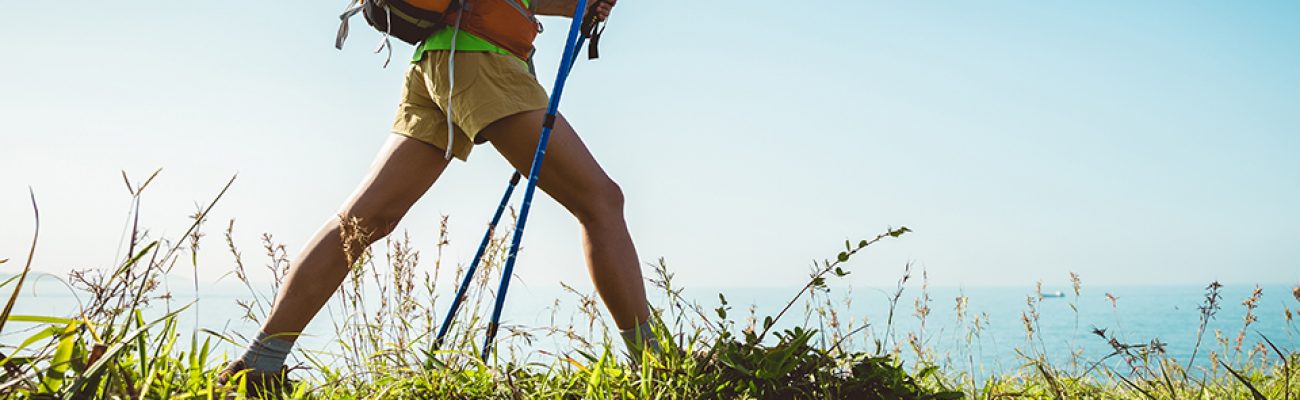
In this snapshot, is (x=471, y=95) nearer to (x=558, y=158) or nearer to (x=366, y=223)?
(x=558, y=158)

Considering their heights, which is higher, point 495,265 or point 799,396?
point 495,265

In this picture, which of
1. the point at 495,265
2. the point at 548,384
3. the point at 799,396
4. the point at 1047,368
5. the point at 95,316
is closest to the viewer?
the point at 95,316

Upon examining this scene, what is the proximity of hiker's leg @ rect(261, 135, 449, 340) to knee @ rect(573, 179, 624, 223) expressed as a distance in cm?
55

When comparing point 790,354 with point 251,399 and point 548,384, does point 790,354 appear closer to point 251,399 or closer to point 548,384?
point 548,384

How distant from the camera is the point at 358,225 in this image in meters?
2.49

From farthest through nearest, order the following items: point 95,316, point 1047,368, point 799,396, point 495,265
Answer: point 495,265 → point 1047,368 → point 799,396 → point 95,316

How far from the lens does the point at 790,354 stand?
2119 mm

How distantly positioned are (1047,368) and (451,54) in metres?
2.14

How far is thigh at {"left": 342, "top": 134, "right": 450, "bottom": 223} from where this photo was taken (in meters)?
2.61

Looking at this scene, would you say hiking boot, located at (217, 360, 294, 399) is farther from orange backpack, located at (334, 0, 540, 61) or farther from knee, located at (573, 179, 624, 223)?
orange backpack, located at (334, 0, 540, 61)

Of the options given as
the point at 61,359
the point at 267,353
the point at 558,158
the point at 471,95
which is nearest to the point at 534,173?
the point at 558,158

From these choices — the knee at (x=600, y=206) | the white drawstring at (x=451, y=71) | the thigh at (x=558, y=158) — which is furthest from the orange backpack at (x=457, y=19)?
the knee at (x=600, y=206)

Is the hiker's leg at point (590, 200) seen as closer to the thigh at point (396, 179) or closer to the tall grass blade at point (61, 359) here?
the thigh at point (396, 179)

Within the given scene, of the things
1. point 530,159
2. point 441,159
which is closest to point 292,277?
point 441,159
